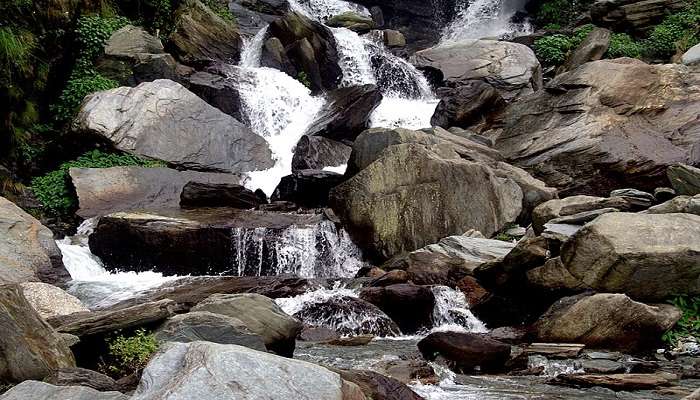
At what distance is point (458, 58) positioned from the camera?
26.9 m

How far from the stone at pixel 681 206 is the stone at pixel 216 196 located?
9.08 m

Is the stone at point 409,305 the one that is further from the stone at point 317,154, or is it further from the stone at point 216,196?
the stone at point 317,154

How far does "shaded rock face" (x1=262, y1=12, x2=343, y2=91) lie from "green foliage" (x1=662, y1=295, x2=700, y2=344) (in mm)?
17013

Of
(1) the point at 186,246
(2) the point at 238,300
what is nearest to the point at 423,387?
(2) the point at 238,300

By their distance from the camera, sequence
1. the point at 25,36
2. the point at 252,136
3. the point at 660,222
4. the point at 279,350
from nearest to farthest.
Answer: the point at 279,350, the point at 660,222, the point at 25,36, the point at 252,136

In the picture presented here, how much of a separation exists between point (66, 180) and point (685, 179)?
1414 cm

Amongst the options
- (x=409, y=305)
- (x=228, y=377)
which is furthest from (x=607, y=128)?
Answer: (x=228, y=377)

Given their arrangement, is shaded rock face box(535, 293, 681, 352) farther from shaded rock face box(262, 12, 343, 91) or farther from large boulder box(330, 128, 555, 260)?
shaded rock face box(262, 12, 343, 91)

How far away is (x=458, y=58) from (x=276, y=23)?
23.3ft

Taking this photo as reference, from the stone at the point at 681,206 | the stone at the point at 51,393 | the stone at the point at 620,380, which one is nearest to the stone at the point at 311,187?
the stone at the point at 681,206

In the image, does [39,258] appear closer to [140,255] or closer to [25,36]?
[140,255]

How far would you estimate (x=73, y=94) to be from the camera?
2022cm

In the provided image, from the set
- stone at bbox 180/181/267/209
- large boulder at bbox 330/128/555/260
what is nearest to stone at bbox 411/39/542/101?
large boulder at bbox 330/128/555/260

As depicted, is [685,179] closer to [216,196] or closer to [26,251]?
[216,196]
